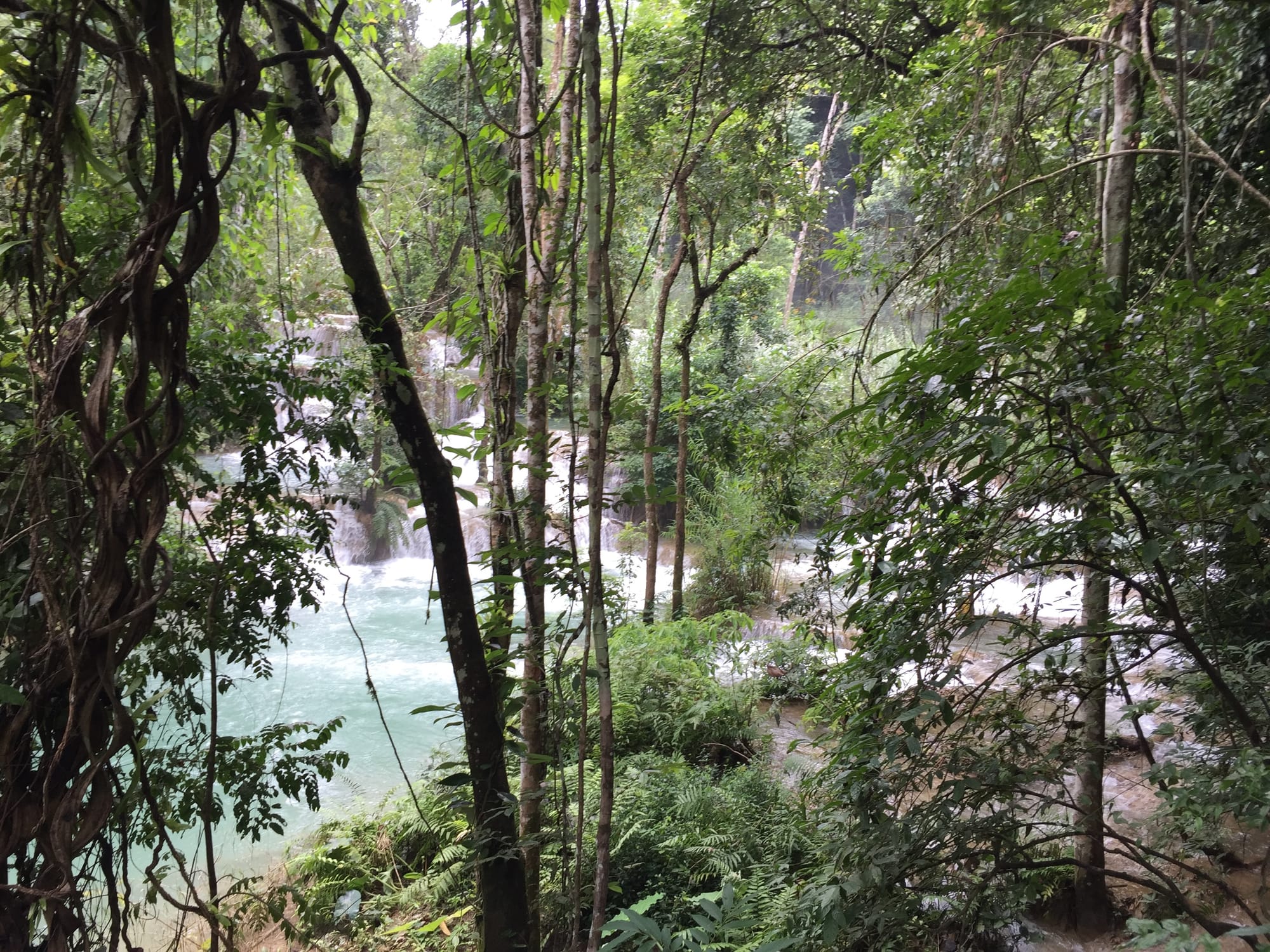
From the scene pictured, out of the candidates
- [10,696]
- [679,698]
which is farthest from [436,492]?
[679,698]

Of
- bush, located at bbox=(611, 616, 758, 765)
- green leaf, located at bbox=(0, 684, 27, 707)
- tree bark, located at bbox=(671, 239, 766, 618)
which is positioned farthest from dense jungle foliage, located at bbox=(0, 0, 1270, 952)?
tree bark, located at bbox=(671, 239, 766, 618)

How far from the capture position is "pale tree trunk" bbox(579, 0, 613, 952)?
1047mm

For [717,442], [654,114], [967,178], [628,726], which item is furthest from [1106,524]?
[654,114]

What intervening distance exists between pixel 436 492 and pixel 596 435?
49 centimetres

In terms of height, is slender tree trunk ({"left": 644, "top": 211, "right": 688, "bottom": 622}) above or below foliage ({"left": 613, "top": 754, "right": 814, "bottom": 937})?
above

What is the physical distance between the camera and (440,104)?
495 inches

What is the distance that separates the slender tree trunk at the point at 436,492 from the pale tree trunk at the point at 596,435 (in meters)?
0.39

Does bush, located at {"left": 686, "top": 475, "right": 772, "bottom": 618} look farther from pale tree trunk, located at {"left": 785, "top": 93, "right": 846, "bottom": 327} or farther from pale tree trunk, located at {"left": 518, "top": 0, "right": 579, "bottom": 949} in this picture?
pale tree trunk, located at {"left": 518, "top": 0, "right": 579, "bottom": 949}

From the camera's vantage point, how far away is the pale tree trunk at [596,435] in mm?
1047

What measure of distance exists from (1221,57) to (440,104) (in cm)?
1236

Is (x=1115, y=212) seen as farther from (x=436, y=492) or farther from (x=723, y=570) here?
(x=723, y=570)

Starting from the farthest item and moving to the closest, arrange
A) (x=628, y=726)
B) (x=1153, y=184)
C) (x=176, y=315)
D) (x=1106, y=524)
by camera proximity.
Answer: (x=628, y=726) < (x=1153, y=184) < (x=1106, y=524) < (x=176, y=315)

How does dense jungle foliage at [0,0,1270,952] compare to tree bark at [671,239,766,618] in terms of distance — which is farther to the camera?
tree bark at [671,239,766,618]

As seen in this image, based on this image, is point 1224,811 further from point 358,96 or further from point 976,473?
point 358,96
